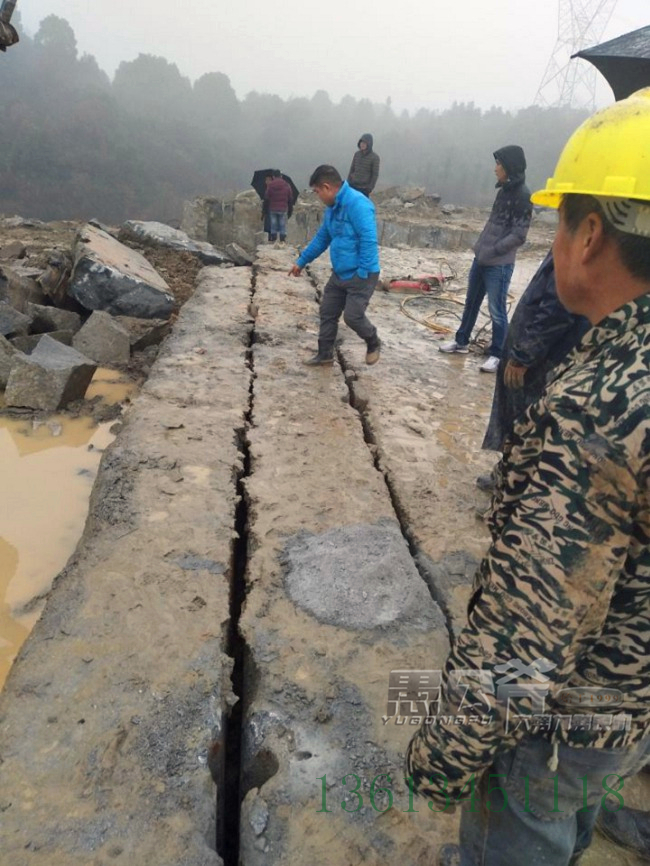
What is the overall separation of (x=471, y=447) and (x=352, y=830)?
2553 millimetres

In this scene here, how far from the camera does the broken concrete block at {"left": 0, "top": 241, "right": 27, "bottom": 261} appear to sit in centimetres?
809

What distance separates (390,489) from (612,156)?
2401 mm

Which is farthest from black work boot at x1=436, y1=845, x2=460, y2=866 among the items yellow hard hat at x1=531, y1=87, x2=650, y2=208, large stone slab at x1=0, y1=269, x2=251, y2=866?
yellow hard hat at x1=531, y1=87, x2=650, y2=208

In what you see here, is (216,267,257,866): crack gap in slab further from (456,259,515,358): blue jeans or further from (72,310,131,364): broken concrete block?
(72,310,131,364): broken concrete block

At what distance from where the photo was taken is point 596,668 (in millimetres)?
942

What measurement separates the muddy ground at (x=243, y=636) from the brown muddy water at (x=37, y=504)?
0.51 meters

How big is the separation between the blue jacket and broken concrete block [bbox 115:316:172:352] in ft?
7.81

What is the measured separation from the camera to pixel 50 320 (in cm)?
589

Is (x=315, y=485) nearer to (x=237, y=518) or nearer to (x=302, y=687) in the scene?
(x=237, y=518)

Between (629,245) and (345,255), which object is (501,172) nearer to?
(345,255)

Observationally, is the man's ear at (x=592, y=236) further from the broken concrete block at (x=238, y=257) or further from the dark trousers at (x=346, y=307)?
the broken concrete block at (x=238, y=257)

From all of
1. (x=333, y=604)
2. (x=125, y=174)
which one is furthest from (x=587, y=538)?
(x=125, y=174)

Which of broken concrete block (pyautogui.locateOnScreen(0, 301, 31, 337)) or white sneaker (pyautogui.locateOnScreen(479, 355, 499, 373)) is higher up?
white sneaker (pyautogui.locateOnScreen(479, 355, 499, 373))

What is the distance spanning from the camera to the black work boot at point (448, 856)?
56.3 inches
